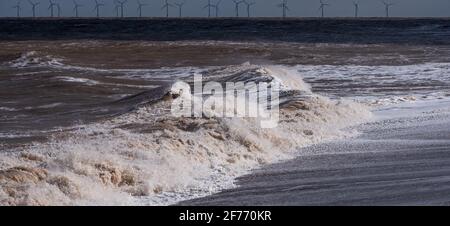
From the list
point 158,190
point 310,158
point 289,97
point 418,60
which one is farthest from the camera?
point 418,60

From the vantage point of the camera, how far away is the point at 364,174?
11953mm

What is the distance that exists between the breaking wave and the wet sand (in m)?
0.53

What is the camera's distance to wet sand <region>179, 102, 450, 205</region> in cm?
1031

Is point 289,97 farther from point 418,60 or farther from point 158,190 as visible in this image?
point 418,60

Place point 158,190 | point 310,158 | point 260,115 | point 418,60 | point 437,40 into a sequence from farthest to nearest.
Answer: point 437,40
point 418,60
point 260,115
point 310,158
point 158,190

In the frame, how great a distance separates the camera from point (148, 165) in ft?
40.5

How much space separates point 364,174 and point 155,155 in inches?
122
